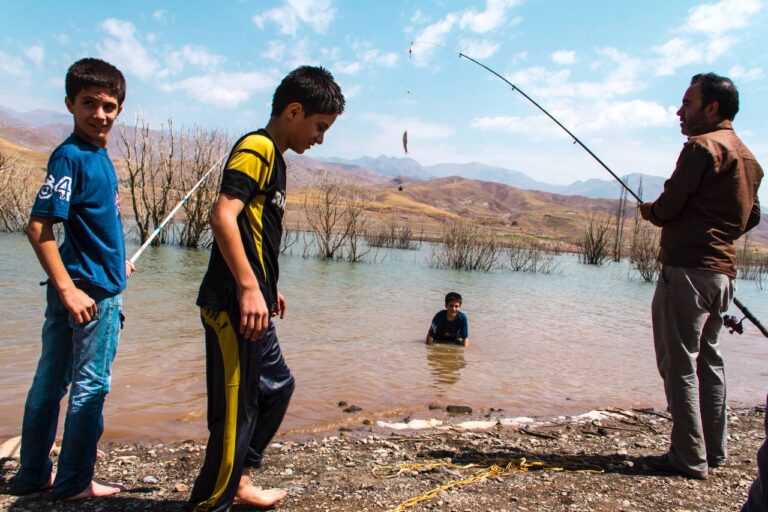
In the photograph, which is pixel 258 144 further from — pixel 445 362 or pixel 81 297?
pixel 445 362

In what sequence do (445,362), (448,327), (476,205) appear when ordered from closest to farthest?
(445,362)
(448,327)
(476,205)

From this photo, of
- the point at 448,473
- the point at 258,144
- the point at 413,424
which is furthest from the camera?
the point at 413,424

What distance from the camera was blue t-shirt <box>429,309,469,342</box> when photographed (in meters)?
8.61

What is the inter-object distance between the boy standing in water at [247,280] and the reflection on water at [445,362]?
4132 millimetres

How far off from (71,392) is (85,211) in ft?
2.64

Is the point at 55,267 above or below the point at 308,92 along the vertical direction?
below

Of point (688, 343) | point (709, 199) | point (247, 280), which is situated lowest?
point (688, 343)

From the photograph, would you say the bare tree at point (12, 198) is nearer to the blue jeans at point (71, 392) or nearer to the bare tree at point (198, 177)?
the bare tree at point (198, 177)

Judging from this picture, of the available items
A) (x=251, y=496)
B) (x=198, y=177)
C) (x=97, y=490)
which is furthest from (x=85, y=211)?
(x=198, y=177)

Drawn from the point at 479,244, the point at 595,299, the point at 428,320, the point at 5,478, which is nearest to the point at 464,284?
the point at 595,299

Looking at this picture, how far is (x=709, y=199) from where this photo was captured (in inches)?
133

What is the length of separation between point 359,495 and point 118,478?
4.21 ft

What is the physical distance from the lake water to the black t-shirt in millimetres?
2469

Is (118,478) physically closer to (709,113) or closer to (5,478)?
(5,478)
